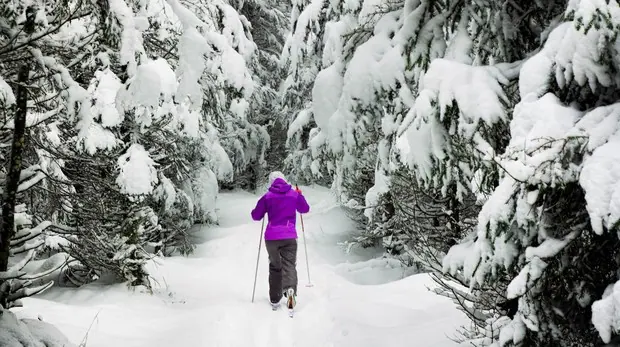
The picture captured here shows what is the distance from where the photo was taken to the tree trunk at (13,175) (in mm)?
4066

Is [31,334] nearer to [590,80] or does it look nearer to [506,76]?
[506,76]

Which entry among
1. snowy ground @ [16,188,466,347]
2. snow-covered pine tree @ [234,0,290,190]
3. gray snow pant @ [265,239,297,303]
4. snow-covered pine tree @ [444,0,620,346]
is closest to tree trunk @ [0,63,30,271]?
snowy ground @ [16,188,466,347]

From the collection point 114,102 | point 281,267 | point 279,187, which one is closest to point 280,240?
point 281,267

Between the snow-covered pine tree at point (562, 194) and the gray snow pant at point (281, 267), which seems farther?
the gray snow pant at point (281, 267)

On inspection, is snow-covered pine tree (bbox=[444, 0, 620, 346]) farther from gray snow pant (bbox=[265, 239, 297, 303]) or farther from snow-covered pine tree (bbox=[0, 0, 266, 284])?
gray snow pant (bbox=[265, 239, 297, 303])

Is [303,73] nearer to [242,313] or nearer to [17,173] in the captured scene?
[242,313]

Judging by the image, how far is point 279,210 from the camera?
7465 millimetres

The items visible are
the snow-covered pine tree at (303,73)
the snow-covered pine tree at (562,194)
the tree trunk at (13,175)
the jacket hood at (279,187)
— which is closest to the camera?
the snow-covered pine tree at (562,194)

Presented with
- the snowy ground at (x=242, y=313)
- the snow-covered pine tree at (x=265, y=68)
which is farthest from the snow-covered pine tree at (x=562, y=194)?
the snow-covered pine tree at (x=265, y=68)

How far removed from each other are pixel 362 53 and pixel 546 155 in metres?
1.57

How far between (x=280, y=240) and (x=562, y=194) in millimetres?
5436

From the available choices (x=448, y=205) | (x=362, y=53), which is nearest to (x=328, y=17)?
(x=448, y=205)

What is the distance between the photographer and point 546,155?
7.34 feet

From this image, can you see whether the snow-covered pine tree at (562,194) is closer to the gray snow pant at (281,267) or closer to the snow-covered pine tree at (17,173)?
the snow-covered pine tree at (17,173)
